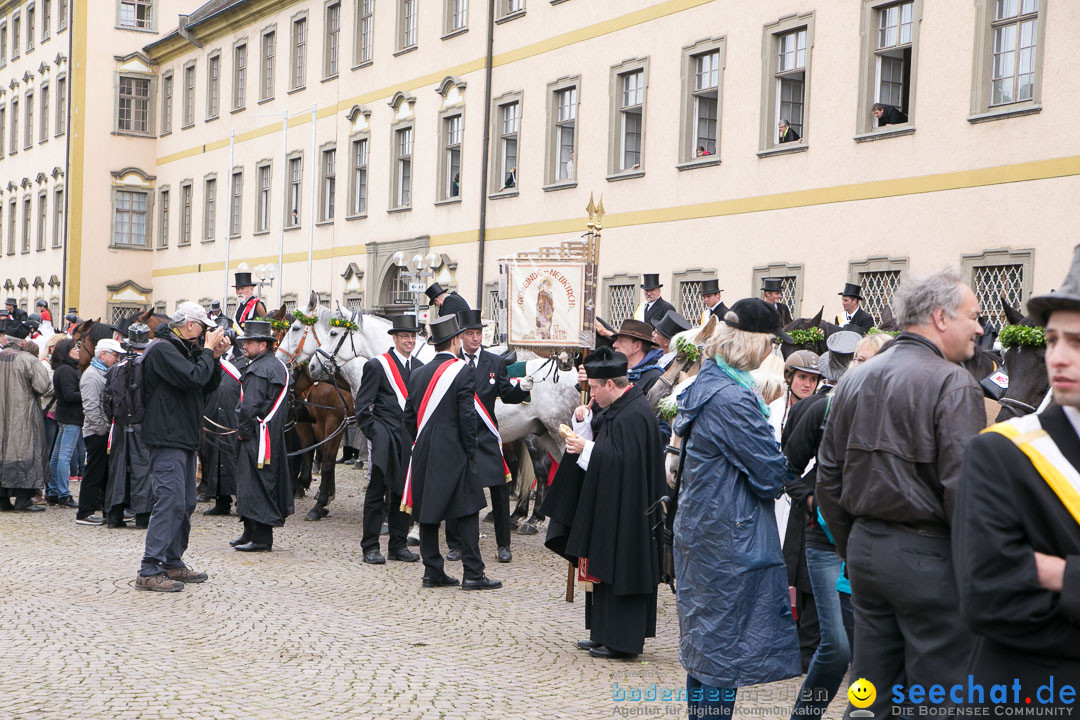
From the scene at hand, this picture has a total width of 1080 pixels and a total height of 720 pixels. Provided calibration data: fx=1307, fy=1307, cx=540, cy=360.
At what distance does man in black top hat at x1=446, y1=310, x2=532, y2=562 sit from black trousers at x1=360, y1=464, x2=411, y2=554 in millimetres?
454

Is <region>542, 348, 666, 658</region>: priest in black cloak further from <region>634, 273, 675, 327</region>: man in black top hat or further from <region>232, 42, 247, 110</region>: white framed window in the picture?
<region>232, 42, 247, 110</region>: white framed window

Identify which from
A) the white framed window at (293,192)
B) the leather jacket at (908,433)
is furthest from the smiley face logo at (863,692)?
the white framed window at (293,192)

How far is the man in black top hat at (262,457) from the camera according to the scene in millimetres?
11047

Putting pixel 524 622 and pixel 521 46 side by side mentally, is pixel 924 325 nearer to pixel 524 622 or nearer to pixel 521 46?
pixel 524 622

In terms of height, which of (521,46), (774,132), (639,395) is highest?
(521,46)

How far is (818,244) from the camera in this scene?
1866 centimetres

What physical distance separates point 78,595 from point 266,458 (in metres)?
2.28

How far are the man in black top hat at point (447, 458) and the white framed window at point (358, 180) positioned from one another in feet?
74.5

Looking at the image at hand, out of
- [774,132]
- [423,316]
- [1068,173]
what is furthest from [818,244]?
[423,316]

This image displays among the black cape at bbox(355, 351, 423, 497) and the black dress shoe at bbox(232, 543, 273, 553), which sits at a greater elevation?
the black cape at bbox(355, 351, 423, 497)

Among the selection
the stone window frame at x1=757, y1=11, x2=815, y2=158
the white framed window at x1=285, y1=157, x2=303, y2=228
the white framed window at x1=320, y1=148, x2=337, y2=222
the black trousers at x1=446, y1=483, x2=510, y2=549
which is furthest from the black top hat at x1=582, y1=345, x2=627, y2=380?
the white framed window at x1=285, y1=157, x2=303, y2=228

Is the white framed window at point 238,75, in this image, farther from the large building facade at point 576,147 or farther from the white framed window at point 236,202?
the white framed window at point 236,202

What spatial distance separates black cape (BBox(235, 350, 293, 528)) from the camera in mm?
11039

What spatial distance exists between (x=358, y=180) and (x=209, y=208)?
9.65 meters
